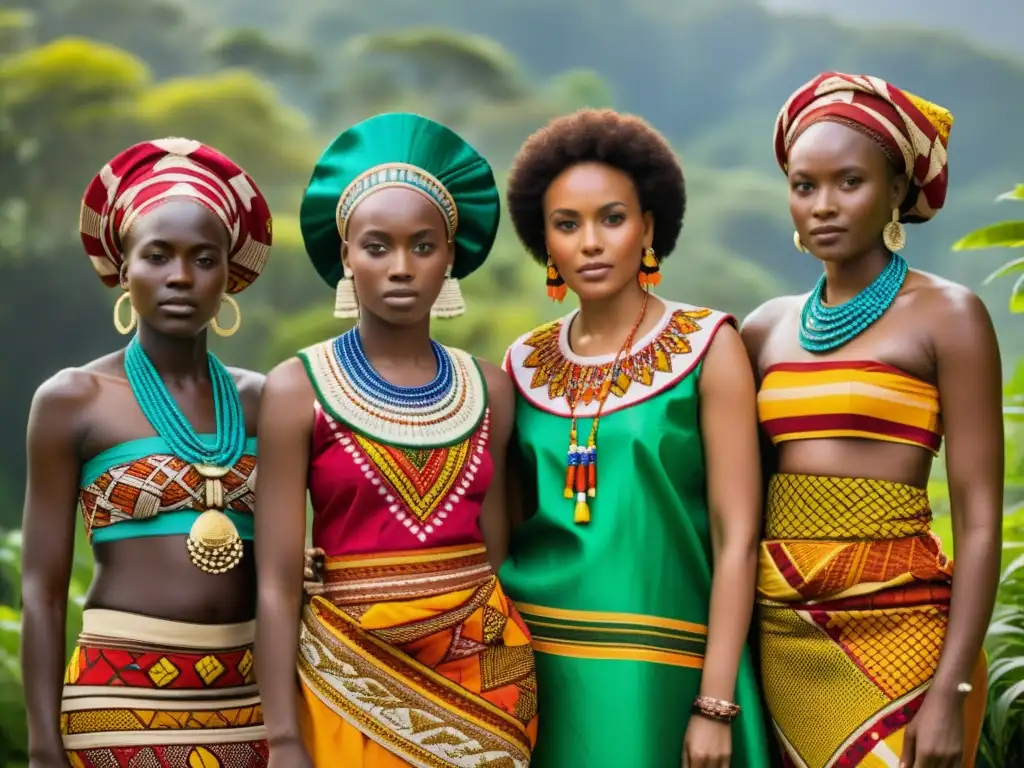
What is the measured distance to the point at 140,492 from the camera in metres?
2.84

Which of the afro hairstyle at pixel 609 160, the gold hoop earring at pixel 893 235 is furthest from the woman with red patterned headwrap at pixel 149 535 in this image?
the gold hoop earring at pixel 893 235

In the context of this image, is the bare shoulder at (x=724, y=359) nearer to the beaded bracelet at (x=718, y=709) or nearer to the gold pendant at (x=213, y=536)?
the beaded bracelet at (x=718, y=709)

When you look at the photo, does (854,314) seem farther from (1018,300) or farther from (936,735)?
(1018,300)

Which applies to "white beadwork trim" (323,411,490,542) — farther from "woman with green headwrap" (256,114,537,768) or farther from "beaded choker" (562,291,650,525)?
"beaded choker" (562,291,650,525)

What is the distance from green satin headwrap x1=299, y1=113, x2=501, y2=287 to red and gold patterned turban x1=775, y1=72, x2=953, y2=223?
2.53ft

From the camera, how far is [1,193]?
9.48 m

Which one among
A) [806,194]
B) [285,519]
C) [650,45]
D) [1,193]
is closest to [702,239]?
[650,45]

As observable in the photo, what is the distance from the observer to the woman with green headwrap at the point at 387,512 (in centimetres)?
263

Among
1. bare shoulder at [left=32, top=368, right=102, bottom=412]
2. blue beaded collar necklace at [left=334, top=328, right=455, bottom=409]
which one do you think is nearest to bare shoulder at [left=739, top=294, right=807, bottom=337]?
blue beaded collar necklace at [left=334, top=328, right=455, bottom=409]

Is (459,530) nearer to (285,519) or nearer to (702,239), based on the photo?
(285,519)

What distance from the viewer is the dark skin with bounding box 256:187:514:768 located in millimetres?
2639

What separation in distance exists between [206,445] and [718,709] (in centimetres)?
131

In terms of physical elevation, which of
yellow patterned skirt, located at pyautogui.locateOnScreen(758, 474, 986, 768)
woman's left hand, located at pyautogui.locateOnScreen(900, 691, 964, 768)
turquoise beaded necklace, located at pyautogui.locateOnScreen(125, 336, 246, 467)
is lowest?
woman's left hand, located at pyautogui.locateOnScreen(900, 691, 964, 768)

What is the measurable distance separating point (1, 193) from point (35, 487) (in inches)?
290
